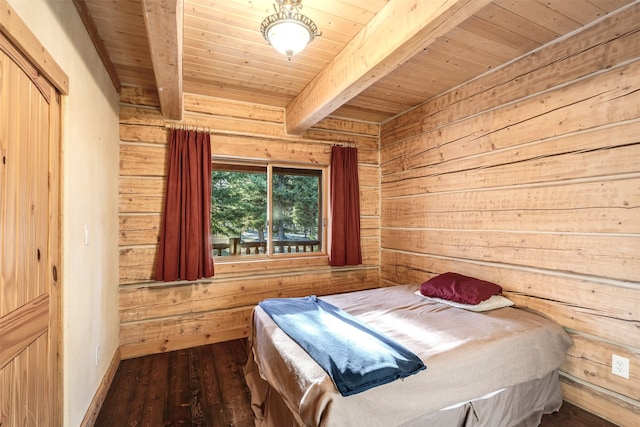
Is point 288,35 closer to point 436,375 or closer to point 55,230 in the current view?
point 55,230

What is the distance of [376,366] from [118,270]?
255cm

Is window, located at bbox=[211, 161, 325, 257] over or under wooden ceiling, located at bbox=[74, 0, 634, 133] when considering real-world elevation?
under

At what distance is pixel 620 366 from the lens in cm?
183

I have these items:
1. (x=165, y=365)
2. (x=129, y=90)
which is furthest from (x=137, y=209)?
(x=165, y=365)

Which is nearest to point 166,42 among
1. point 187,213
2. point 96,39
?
point 96,39

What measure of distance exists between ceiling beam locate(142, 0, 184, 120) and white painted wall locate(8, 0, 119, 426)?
40 cm

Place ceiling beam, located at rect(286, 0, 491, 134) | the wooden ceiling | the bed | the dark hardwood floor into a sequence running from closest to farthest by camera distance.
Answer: the bed
ceiling beam, located at rect(286, 0, 491, 134)
the wooden ceiling
the dark hardwood floor

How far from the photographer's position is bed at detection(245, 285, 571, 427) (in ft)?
4.38

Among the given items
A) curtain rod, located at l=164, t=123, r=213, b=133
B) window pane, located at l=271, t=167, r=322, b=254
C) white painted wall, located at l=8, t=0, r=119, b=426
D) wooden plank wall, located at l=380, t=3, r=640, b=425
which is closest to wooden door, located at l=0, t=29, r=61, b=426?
white painted wall, located at l=8, t=0, r=119, b=426

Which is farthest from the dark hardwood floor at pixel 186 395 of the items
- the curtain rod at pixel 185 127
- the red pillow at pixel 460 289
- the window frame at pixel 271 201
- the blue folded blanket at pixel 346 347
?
the curtain rod at pixel 185 127

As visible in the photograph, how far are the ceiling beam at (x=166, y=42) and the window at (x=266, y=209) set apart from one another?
43.1 inches

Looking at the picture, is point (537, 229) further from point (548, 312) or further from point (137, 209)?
point (137, 209)

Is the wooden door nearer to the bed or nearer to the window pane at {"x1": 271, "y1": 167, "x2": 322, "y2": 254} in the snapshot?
the bed

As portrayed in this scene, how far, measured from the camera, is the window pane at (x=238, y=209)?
10.8 feet
